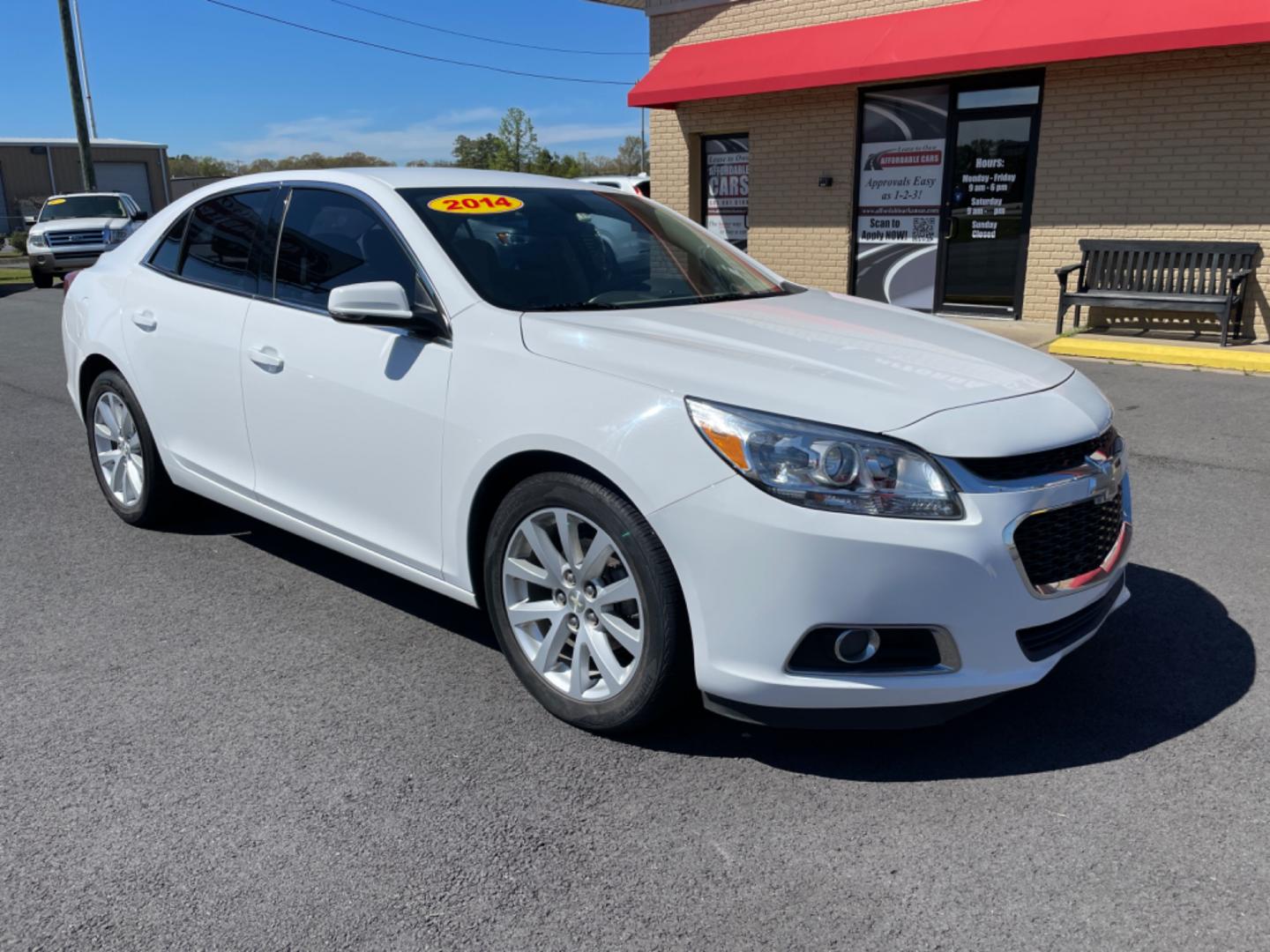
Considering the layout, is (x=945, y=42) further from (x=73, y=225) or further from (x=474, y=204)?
(x=73, y=225)

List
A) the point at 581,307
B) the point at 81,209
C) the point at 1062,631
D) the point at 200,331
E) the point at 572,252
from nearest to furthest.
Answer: the point at 1062,631, the point at 581,307, the point at 572,252, the point at 200,331, the point at 81,209

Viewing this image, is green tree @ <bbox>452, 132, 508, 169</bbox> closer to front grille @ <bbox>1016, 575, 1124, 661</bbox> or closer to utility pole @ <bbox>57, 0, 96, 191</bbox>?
utility pole @ <bbox>57, 0, 96, 191</bbox>

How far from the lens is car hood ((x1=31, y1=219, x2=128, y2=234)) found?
2142 centimetres

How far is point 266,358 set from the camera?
3.96 metres

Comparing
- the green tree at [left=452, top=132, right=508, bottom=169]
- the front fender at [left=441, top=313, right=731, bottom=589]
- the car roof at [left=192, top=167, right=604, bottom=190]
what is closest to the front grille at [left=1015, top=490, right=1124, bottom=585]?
the front fender at [left=441, top=313, right=731, bottom=589]

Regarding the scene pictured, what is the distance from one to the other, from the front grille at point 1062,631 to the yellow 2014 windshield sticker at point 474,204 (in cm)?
234

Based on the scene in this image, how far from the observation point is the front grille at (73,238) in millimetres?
21297

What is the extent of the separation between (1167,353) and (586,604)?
8800mm

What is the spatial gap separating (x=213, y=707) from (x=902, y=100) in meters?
12.1

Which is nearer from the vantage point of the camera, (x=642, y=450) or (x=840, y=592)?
A: (x=840, y=592)

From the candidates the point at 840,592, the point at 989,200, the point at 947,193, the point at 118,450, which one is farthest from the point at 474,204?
the point at 947,193

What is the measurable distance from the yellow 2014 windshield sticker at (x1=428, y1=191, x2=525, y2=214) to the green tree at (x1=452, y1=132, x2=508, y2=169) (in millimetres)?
50279

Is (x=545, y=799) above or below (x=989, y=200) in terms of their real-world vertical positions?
below

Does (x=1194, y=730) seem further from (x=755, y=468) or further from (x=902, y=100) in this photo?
(x=902, y=100)
